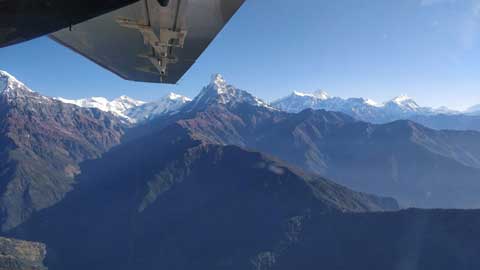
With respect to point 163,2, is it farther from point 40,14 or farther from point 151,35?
point 40,14

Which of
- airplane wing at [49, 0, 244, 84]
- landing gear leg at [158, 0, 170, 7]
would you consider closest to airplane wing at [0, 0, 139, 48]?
landing gear leg at [158, 0, 170, 7]

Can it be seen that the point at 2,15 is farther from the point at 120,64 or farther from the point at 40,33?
the point at 120,64

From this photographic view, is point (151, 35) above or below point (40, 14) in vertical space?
above

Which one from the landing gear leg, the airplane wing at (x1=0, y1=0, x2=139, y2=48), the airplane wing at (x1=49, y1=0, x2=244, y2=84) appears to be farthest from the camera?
the airplane wing at (x1=49, y1=0, x2=244, y2=84)

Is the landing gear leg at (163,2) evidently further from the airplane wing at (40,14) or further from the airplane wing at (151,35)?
the airplane wing at (40,14)

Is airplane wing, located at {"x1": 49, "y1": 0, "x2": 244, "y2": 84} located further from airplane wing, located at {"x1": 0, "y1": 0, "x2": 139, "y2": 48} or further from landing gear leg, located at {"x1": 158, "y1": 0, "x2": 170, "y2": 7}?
airplane wing, located at {"x1": 0, "y1": 0, "x2": 139, "y2": 48}

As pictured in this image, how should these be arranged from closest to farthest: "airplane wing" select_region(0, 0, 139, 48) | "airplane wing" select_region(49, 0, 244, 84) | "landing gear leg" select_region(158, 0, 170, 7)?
"airplane wing" select_region(0, 0, 139, 48) → "landing gear leg" select_region(158, 0, 170, 7) → "airplane wing" select_region(49, 0, 244, 84)

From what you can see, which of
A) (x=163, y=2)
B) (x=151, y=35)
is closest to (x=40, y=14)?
(x=163, y=2)

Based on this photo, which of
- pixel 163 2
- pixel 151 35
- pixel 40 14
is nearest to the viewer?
pixel 40 14

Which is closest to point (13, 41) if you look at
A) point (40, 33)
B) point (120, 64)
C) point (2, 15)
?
point (40, 33)

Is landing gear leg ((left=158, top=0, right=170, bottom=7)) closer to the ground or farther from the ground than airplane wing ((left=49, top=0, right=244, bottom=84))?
closer to the ground
